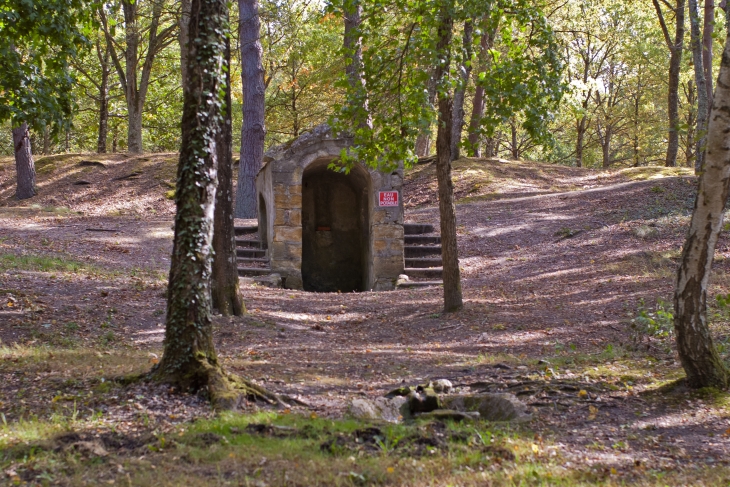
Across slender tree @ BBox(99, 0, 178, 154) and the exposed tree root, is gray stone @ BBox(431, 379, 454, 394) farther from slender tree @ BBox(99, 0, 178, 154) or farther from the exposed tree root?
slender tree @ BBox(99, 0, 178, 154)

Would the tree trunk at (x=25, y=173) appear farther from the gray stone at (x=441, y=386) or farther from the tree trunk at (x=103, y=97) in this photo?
the gray stone at (x=441, y=386)

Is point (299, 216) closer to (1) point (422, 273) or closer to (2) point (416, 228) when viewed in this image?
(1) point (422, 273)

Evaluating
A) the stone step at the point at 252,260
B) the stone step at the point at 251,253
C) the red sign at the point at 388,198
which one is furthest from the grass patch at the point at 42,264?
the red sign at the point at 388,198

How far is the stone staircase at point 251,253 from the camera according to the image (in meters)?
14.6

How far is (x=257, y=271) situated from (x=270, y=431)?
10.0 metres

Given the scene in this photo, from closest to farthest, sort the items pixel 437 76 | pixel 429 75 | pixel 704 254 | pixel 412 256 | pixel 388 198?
pixel 704 254 → pixel 429 75 → pixel 437 76 → pixel 388 198 → pixel 412 256

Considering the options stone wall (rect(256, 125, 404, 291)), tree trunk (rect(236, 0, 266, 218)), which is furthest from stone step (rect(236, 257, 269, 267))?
tree trunk (rect(236, 0, 266, 218))

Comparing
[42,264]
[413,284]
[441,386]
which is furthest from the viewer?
[413,284]

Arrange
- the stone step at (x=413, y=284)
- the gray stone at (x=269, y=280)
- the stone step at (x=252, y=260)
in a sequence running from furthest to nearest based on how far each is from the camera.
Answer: the stone step at (x=252, y=260) → the stone step at (x=413, y=284) → the gray stone at (x=269, y=280)

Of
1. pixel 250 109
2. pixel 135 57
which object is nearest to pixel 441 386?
pixel 250 109

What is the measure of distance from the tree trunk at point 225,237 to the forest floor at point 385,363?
35 centimetres

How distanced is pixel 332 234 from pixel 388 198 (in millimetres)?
3244

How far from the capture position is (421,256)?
1570cm

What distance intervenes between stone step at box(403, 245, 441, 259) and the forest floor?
0.62 meters
